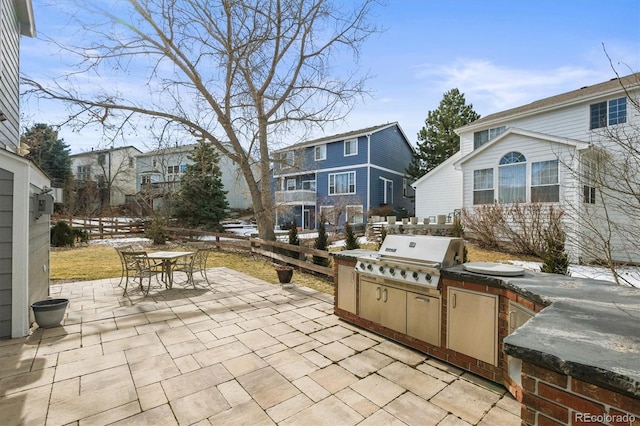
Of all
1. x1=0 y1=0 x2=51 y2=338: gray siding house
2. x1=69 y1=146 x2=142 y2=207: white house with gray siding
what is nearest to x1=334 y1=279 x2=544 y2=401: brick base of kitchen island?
x1=0 y1=0 x2=51 y2=338: gray siding house

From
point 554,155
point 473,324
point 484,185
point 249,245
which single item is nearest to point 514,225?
point 484,185

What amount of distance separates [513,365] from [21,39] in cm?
1139

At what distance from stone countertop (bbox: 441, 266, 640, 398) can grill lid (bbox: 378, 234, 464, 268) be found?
829 mm

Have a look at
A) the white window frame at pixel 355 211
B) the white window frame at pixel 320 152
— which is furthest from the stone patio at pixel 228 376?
the white window frame at pixel 320 152

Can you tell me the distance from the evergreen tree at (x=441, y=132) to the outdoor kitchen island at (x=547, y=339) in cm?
2159

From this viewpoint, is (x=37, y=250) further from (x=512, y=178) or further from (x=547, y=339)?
(x=512, y=178)

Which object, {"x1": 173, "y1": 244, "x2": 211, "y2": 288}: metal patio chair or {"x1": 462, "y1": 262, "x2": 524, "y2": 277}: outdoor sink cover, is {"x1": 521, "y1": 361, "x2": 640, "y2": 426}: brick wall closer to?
{"x1": 462, "y1": 262, "x2": 524, "y2": 277}: outdoor sink cover

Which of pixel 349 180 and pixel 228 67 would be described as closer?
pixel 228 67

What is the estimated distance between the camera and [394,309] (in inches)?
154

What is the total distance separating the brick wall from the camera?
118 centimetres

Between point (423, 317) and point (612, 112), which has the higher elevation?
point (612, 112)

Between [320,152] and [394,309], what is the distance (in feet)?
67.5

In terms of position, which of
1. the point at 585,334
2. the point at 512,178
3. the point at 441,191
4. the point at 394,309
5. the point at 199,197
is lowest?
the point at 394,309

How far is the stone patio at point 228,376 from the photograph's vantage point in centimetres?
249
